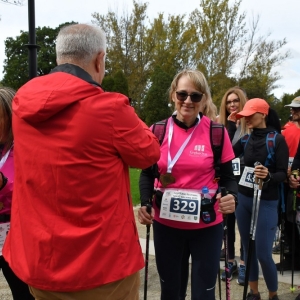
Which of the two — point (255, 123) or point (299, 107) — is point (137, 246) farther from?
point (299, 107)

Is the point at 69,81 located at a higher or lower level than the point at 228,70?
lower

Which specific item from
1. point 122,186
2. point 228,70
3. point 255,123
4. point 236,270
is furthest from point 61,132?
point 228,70

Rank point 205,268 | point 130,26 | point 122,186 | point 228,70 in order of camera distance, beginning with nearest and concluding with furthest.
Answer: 1. point 122,186
2. point 205,268
3. point 228,70
4. point 130,26

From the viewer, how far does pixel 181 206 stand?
2656mm

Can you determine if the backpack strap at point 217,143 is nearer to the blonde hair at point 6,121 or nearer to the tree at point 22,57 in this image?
the blonde hair at point 6,121

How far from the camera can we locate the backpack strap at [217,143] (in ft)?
8.95

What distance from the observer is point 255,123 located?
12.1 feet

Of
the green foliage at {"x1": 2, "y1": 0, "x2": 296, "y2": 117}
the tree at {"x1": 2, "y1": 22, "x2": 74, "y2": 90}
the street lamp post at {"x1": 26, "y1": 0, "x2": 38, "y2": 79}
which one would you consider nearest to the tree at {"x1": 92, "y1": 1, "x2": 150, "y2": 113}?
the green foliage at {"x1": 2, "y1": 0, "x2": 296, "y2": 117}

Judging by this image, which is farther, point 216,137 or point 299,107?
point 299,107

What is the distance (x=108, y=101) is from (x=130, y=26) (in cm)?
2319

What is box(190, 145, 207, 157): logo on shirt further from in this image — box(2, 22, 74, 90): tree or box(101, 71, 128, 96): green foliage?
box(2, 22, 74, 90): tree

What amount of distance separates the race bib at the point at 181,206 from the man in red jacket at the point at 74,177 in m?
0.91

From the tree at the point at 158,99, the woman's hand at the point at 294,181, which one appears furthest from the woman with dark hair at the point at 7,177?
the tree at the point at 158,99

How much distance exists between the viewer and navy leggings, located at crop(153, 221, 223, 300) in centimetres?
269
